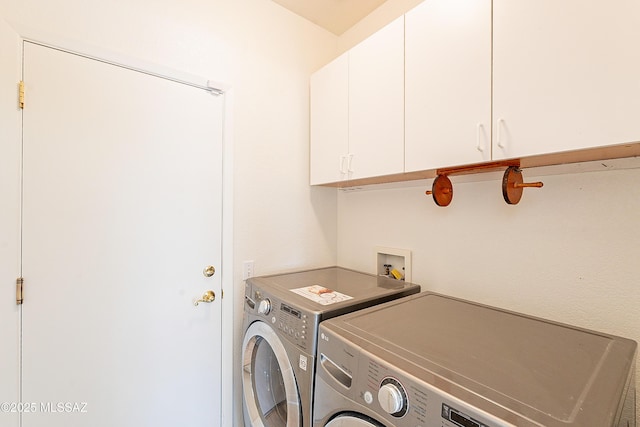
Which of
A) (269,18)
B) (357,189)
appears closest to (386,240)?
(357,189)

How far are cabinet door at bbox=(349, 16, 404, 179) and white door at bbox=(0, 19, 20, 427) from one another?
4.62 ft

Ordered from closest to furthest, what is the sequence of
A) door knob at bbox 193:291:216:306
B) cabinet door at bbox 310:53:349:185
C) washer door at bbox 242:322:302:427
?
1. washer door at bbox 242:322:302:427
2. door knob at bbox 193:291:216:306
3. cabinet door at bbox 310:53:349:185

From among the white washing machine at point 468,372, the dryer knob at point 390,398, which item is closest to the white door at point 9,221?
the white washing machine at point 468,372

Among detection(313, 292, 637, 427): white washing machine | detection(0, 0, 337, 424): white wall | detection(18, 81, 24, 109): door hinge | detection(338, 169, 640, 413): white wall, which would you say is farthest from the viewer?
detection(0, 0, 337, 424): white wall

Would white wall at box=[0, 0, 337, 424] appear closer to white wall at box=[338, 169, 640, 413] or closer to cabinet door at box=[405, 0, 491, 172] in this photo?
white wall at box=[338, 169, 640, 413]

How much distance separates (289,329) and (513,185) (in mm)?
1049

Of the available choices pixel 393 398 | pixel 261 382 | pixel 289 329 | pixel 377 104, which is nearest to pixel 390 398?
pixel 393 398

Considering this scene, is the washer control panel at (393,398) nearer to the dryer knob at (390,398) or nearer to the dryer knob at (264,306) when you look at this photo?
the dryer knob at (390,398)

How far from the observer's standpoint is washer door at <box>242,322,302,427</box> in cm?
136

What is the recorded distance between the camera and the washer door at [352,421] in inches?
29.3

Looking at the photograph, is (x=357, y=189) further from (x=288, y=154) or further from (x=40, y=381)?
(x=40, y=381)

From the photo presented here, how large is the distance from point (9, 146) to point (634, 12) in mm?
2010

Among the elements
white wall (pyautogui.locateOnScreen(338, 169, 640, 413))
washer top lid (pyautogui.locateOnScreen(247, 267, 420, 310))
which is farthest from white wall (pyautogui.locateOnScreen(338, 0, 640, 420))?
washer top lid (pyautogui.locateOnScreen(247, 267, 420, 310))

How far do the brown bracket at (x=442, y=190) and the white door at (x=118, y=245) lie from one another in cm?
Result: 112
